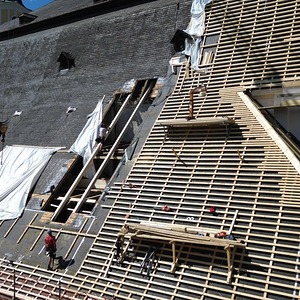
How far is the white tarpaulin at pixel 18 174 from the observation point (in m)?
13.4

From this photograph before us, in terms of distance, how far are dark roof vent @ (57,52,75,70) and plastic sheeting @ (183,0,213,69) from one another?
20.9 ft

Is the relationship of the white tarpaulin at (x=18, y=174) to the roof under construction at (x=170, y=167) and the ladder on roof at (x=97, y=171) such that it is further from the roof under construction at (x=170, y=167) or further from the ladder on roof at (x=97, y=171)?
the ladder on roof at (x=97, y=171)

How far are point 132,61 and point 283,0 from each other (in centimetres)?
613

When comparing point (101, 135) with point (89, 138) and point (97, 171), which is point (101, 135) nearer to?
point (89, 138)

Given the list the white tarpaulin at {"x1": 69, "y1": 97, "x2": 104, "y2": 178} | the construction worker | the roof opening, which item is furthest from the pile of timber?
the construction worker

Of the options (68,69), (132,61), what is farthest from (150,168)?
(68,69)

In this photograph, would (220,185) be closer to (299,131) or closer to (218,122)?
(218,122)

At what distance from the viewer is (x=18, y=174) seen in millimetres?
14594

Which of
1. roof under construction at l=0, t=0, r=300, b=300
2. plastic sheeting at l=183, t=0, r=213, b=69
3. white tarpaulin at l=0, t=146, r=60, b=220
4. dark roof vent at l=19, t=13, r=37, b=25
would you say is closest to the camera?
roof under construction at l=0, t=0, r=300, b=300

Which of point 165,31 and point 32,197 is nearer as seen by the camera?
Result: point 32,197

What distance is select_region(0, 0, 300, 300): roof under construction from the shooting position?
875cm

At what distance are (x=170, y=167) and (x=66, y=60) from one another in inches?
399

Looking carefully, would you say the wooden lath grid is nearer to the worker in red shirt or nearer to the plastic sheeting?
the worker in red shirt

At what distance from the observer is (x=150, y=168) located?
1147 centimetres
